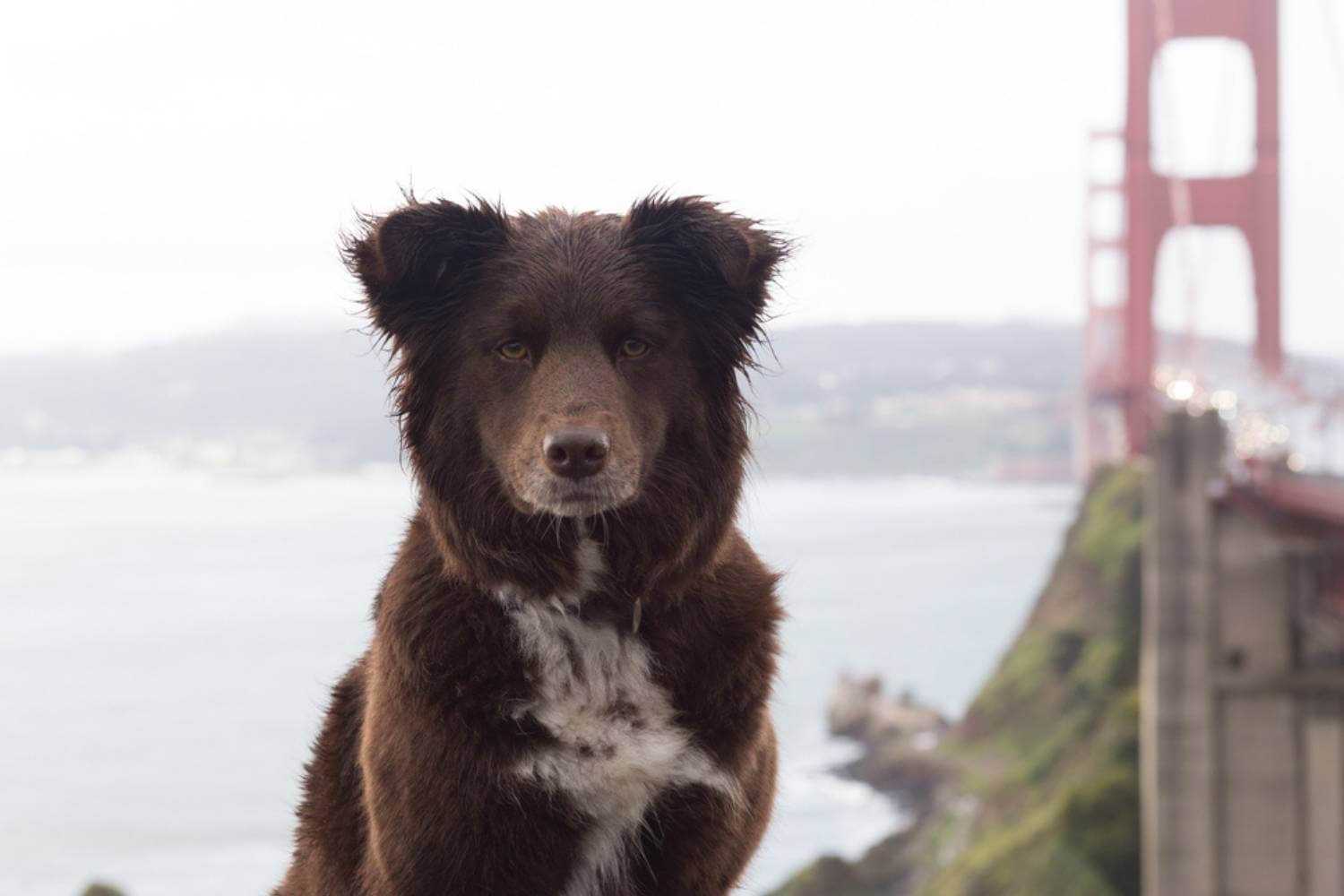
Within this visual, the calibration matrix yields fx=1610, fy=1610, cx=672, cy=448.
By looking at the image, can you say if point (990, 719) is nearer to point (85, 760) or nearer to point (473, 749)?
point (85, 760)

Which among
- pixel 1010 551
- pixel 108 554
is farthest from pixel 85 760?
pixel 1010 551

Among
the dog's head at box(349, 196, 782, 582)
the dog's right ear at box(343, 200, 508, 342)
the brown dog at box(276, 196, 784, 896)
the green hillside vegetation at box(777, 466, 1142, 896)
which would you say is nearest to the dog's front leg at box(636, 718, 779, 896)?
the brown dog at box(276, 196, 784, 896)

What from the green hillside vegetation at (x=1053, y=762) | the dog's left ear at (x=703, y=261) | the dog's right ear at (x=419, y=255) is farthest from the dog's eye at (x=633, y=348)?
the green hillside vegetation at (x=1053, y=762)

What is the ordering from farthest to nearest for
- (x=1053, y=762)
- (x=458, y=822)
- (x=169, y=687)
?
(x=169, y=687)
(x=1053, y=762)
(x=458, y=822)

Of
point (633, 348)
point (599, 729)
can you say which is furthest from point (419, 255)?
point (599, 729)

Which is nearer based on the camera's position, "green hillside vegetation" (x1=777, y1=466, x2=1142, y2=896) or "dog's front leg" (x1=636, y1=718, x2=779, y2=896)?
"dog's front leg" (x1=636, y1=718, x2=779, y2=896)

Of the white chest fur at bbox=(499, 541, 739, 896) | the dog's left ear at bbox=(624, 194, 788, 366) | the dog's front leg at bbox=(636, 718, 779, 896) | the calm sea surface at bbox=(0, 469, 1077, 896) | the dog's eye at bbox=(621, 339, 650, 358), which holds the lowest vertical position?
the calm sea surface at bbox=(0, 469, 1077, 896)

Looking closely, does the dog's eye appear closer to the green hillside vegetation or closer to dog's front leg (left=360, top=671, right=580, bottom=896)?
dog's front leg (left=360, top=671, right=580, bottom=896)

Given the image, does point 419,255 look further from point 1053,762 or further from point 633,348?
point 1053,762
